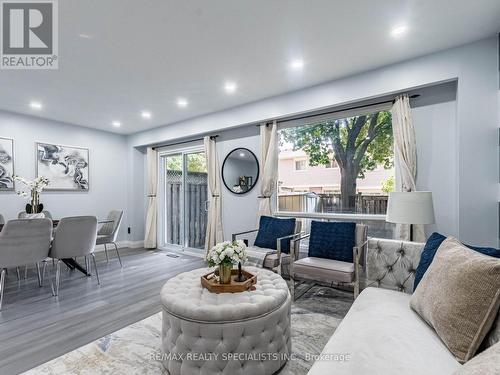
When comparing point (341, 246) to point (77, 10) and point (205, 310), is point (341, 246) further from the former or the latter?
point (77, 10)

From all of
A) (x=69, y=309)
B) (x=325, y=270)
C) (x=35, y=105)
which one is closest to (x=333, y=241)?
(x=325, y=270)

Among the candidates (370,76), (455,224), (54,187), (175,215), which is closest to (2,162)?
(54,187)

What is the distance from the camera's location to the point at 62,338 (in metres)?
2.17

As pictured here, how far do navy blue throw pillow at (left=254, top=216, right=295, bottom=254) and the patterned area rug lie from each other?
0.94 meters

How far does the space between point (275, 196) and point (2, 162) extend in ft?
14.9

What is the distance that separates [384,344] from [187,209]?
4.76 m

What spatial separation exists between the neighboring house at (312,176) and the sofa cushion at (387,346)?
80.5 inches

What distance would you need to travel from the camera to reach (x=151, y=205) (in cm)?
582

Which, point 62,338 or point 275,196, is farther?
point 275,196

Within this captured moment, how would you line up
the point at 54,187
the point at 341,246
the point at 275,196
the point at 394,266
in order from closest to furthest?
1. the point at 394,266
2. the point at 341,246
3. the point at 275,196
4. the point at 54,187

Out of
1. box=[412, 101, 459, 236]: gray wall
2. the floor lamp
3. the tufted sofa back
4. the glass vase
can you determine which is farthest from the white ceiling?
the glass vase

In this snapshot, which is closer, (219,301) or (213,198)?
(219,301)

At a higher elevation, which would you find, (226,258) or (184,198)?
(184,198)

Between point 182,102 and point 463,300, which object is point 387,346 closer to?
point 463,300
